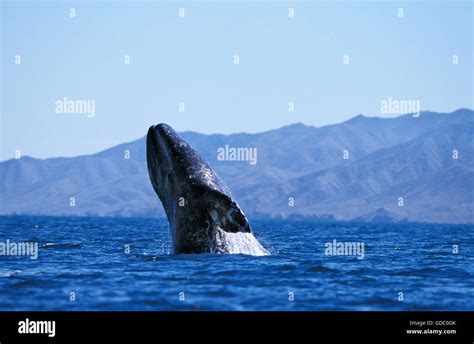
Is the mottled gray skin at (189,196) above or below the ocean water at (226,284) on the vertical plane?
above

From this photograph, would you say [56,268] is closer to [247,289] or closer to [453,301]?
[247,289]

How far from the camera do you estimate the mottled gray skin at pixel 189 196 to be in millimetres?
17125

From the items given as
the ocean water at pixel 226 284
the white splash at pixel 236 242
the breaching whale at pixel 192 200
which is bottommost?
the ocean water at pixel 226 284

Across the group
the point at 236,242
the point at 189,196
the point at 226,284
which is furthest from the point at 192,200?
the point at 226,284

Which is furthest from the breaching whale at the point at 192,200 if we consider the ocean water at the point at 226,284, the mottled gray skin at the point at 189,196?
the ocean water at the point at 226,284

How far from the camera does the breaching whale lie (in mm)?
17141

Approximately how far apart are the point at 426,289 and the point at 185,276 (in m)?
4.13

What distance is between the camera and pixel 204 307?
1305 cm

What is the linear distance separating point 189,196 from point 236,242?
55.8 inches

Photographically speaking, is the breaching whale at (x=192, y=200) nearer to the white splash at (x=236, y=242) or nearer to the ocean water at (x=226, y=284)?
the white splash at (x=236, y=242)

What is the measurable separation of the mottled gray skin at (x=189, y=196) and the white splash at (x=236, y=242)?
8cm

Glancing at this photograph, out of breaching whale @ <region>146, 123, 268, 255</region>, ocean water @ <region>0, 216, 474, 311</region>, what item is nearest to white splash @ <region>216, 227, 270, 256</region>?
breaching whale @ <region>146, 123, 268, 255</region>
